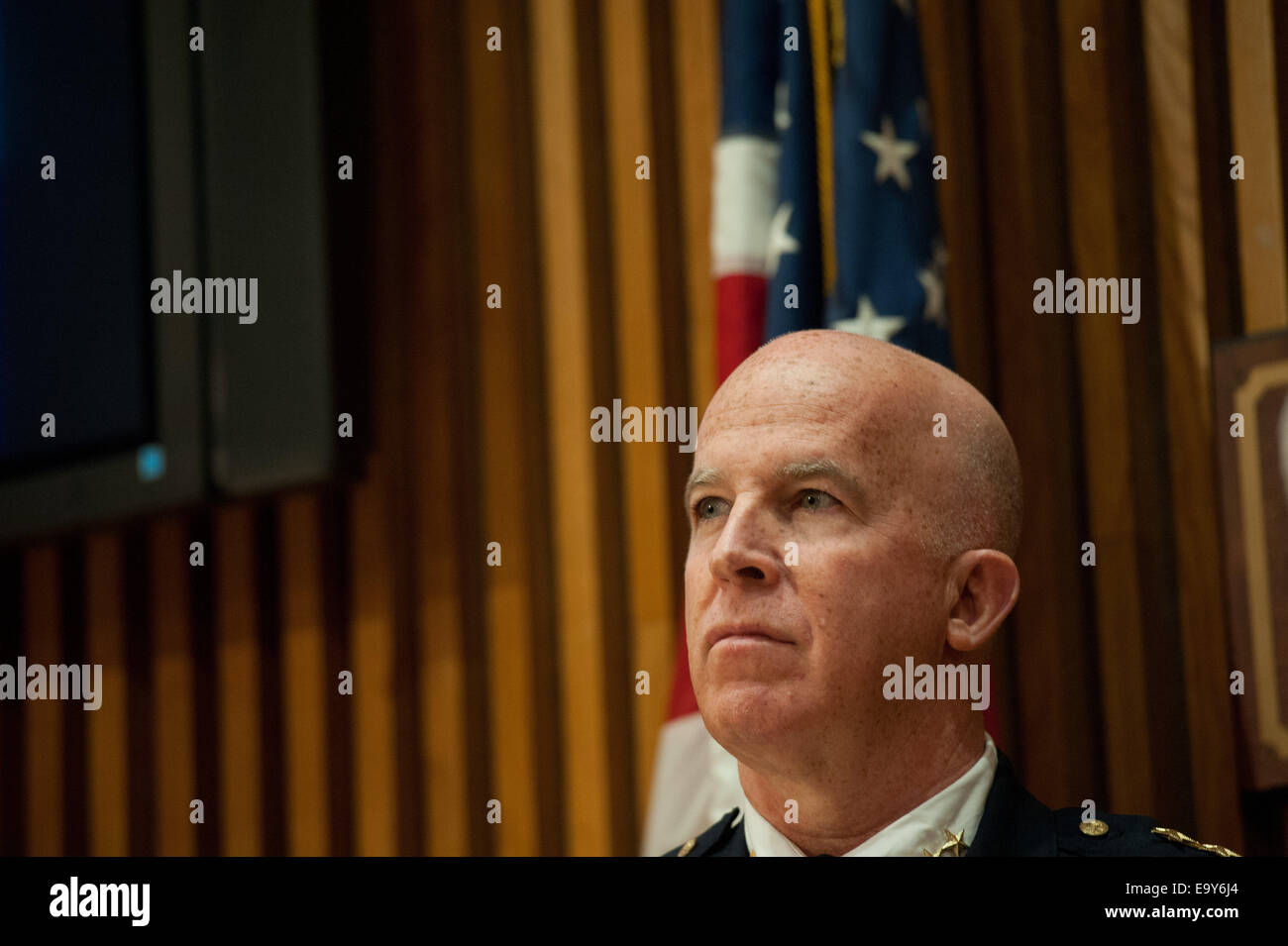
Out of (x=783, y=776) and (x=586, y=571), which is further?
(x=586, y=571)

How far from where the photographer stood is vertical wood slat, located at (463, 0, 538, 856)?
3.06m

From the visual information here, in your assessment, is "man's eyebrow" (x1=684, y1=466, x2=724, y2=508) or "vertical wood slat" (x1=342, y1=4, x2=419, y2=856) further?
"vertical wood slat" (x1=342, y1=4, x2=419, y2=856)

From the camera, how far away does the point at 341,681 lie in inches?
129

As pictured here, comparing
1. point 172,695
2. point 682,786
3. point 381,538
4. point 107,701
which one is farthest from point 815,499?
point 107,701

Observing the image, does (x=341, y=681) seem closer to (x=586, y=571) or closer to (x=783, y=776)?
(x=586, y=571)

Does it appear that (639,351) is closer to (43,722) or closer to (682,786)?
(682,786)

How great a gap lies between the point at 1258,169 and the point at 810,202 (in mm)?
663

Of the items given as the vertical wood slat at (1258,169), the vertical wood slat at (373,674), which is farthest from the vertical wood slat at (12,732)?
the vertical wood slat at (1258,169)

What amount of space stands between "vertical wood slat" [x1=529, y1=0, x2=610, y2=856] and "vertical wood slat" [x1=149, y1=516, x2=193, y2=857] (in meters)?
0.92

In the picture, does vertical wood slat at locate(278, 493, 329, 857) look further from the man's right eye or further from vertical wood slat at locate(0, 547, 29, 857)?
the man's right eye

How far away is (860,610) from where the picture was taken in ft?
5.48

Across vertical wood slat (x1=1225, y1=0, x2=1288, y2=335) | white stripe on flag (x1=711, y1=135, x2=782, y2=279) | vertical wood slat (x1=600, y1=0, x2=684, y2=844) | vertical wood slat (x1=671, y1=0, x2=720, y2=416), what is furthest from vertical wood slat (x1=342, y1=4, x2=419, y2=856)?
vertical wood slat (x1=1225, y1=0, x2=1288, y2=335)
